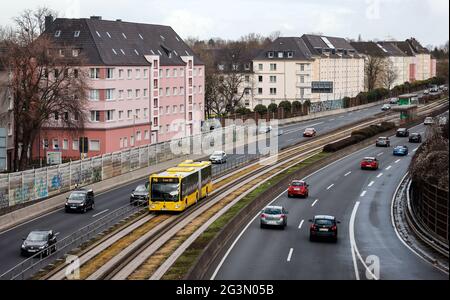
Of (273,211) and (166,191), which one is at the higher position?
(166,191)

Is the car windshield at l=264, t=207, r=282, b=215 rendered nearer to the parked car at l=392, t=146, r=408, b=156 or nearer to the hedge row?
the hedge row

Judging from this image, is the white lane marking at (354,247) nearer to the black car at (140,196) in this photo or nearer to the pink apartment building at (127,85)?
the black car at (140,196)

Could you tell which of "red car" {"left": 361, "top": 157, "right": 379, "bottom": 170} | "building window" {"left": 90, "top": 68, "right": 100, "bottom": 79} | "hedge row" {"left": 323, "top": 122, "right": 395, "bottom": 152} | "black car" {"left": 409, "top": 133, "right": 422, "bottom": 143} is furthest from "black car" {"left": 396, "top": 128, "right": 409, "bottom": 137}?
"building window" {"left": 90, "top": 68, "right": 100, "bottom": 79}

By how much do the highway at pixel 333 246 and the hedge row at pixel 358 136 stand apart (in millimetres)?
19145

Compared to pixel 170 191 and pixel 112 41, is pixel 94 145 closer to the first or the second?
pixel 112 41

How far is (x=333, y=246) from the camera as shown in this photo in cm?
4069

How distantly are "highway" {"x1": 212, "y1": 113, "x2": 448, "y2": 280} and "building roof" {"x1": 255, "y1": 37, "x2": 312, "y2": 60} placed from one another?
87303 mm

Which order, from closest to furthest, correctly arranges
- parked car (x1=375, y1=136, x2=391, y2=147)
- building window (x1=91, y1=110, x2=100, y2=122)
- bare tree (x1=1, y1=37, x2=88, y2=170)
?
1. bare tree (x1=1, y1=37, x2=88, y2=170)
2. building window (x1=91, y1=110, x2=100, y2=122)
3. parked car (x1=375, y1=136, x2=391, y2=147)

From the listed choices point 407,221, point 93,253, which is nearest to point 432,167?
point 407,221

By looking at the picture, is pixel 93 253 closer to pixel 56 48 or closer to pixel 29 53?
pixel 29 53

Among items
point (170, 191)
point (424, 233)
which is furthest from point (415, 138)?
point (424, 233)

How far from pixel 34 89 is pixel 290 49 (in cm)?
8973

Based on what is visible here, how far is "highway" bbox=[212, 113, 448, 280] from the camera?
111ft

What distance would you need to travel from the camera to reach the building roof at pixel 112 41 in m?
87.7
